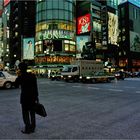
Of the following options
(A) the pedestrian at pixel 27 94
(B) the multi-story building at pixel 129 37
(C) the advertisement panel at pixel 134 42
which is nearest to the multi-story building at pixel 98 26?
(B) the multi-story building at pixel 129 37

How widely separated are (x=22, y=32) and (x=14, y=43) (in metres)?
11.7

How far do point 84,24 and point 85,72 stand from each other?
156ft

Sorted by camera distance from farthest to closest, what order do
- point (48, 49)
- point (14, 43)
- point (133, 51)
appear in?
point (133, 51) → point (14, 43) → point (48, 49)

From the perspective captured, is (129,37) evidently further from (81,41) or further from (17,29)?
(17,29)

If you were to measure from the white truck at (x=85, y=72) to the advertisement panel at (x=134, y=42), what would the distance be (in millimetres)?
75831

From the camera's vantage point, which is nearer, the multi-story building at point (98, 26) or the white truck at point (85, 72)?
the white truck at point (85, 72)

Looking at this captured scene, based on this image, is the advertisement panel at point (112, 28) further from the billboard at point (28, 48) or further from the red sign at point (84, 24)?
the billboard at point (28, 48)

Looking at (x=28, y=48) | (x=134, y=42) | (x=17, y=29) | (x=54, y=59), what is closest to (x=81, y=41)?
(x=54, y=59)

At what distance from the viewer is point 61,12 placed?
72.4 metres

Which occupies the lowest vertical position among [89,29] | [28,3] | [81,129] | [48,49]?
[81,129]

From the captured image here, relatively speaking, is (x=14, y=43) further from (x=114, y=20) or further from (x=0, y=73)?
(x=0, y=73)

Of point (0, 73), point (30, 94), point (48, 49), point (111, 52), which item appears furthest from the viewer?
point (111, 52)

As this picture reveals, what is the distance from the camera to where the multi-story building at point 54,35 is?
71062 millimetres

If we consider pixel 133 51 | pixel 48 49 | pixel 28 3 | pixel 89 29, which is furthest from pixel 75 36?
pixel 133 51
